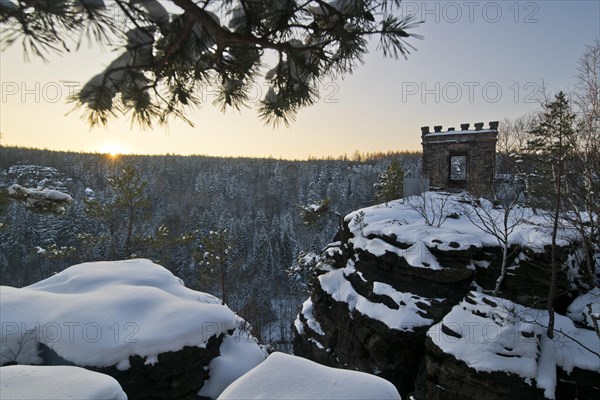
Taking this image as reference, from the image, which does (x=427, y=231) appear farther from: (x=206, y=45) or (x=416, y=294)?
(x=206, y=45)

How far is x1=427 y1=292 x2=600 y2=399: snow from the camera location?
770cm

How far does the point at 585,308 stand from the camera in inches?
365

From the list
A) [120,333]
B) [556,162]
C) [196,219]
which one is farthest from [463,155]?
[196,219]

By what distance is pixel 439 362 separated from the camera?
8703mm

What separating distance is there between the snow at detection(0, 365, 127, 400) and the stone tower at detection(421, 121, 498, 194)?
59.5 ft

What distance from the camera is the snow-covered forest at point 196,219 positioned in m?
19.3

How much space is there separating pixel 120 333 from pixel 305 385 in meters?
4.66

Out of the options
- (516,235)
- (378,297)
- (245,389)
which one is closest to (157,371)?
(245,389)

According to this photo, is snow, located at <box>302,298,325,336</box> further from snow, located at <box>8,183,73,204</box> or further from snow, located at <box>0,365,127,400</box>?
snow, located at <box>0,365,127,400</box>

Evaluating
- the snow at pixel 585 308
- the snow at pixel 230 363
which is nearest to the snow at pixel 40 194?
the snow at pixel 230 363

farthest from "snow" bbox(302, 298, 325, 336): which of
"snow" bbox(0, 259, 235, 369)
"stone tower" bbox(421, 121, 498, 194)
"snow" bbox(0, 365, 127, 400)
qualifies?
"snow" bbox(0, 365, 127, 400)

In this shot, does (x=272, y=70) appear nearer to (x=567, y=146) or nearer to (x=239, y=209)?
(x=567, y=146)

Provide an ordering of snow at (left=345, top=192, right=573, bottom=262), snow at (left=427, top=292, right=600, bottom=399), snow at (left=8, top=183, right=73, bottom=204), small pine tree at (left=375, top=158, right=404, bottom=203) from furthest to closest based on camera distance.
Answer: small pine tree at (left=375, top=158, right=404, bottom=203) < snow at (left=345, top=192, right=573, bottom=262) < snow at (left=427, top=292, right=600, bottom=399) < snow at (left=8, top=183, right=73, bottom=204)

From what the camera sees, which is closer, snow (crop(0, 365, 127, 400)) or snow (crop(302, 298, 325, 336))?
→ snow (crop(0, 365, 127, 400))
